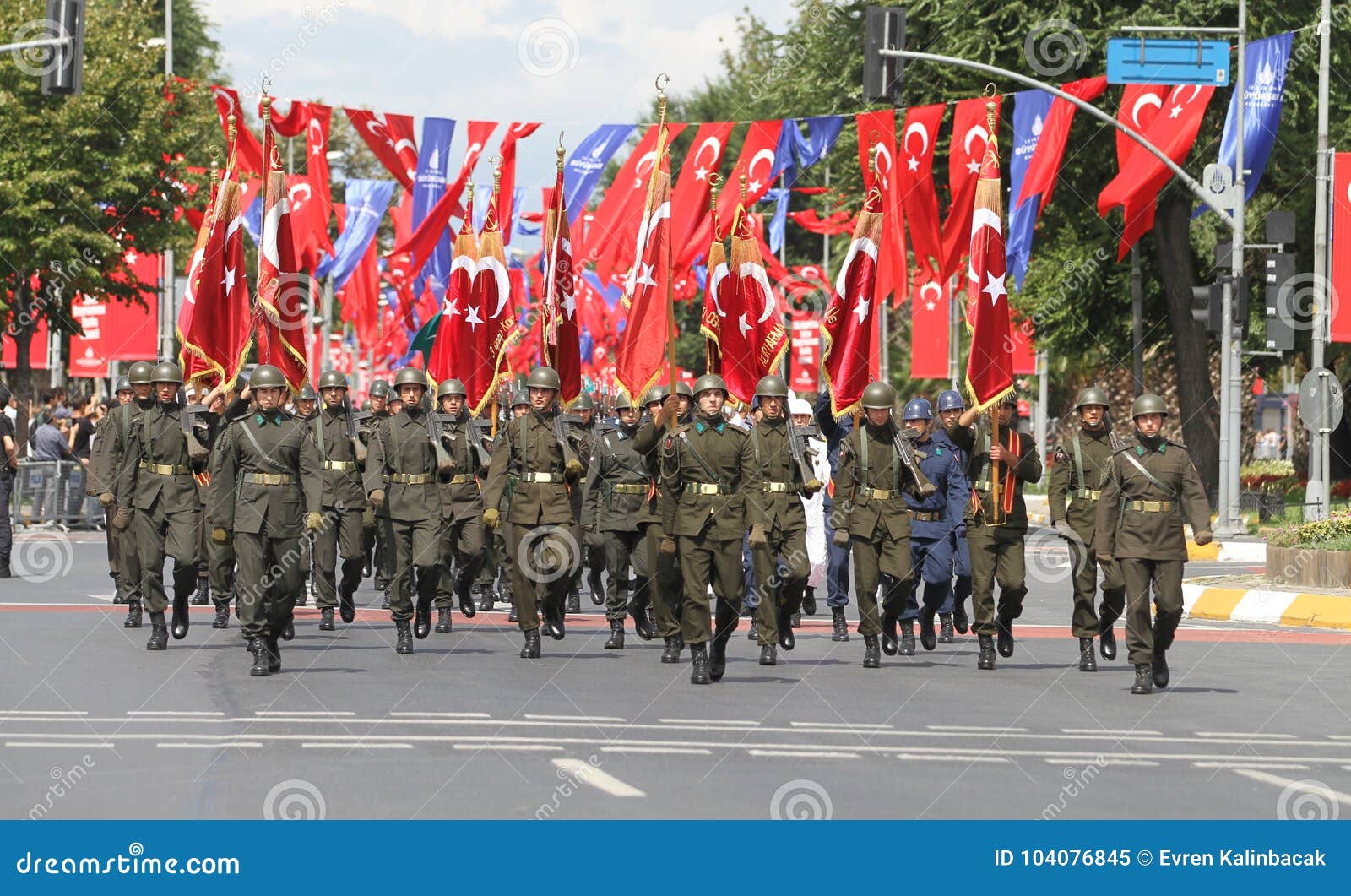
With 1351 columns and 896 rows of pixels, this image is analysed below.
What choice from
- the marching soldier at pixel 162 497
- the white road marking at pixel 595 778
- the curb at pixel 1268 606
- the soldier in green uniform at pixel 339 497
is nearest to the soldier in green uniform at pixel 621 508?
the soldier in green uniform at pixel 339 497

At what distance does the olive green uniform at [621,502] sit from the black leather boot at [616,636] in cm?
42

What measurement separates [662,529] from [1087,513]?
10.8ft

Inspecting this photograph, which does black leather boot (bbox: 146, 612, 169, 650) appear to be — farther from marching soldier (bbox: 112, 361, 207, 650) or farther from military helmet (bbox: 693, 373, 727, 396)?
military helmet (bbox: 693, 373, 727, 396)

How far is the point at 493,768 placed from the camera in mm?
9602

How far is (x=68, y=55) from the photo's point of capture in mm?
22844

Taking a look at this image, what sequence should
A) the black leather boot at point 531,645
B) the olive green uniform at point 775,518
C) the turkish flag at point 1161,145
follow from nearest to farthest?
the olive green uniform at point 775,518, the black leather boot at point 531,645, the turkish flag at point 1161,145

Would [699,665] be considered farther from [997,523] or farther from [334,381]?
[334,381]

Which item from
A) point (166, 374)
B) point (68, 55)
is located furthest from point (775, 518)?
point (68, 55)

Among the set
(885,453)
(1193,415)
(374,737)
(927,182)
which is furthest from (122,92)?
(374,737)

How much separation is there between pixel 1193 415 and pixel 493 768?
26.8m

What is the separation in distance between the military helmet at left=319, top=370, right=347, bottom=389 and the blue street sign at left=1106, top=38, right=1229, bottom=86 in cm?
1066

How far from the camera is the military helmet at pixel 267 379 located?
14.0 m

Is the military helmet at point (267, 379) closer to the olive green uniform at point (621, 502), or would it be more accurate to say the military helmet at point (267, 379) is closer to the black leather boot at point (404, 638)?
the black leather boot at point (404, 638)

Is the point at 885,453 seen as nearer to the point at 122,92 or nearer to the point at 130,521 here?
the point at 130,521
